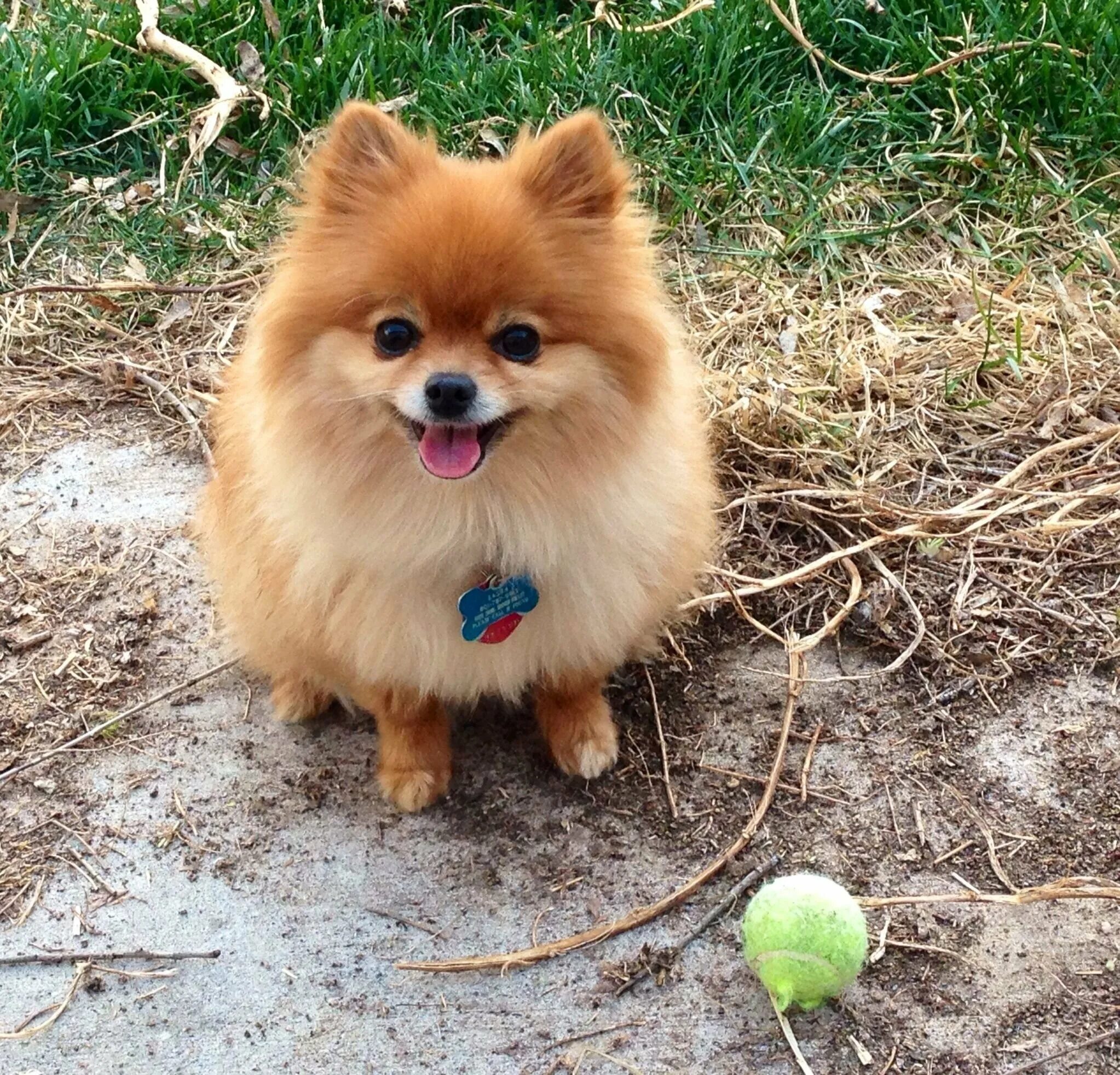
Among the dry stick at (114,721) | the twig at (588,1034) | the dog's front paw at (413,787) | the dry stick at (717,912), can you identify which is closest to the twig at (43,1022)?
the dry stick at (114,721)

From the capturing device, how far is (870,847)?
2355 mm

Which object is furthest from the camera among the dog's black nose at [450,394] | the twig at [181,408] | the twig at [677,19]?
the twig at [677,19]

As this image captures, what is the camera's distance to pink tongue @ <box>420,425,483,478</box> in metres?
1.92

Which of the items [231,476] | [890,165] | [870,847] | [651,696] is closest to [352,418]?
[231,476]

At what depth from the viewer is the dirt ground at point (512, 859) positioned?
205 centimetres

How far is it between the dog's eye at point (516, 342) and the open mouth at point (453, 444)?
11 cm

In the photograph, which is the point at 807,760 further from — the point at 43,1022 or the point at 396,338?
the point at 43,1022

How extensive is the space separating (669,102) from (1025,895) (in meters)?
3.05

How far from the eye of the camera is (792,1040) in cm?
200

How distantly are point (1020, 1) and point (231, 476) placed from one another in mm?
3454

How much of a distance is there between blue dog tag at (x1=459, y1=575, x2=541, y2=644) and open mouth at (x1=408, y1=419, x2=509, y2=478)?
287 mm

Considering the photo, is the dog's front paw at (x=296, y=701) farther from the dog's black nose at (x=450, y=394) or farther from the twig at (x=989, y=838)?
the twig at (x=989, y=838)

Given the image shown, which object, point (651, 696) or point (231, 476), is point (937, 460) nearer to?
point (651, 696)

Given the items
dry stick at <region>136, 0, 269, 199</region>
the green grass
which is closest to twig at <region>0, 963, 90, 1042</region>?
the green grass
